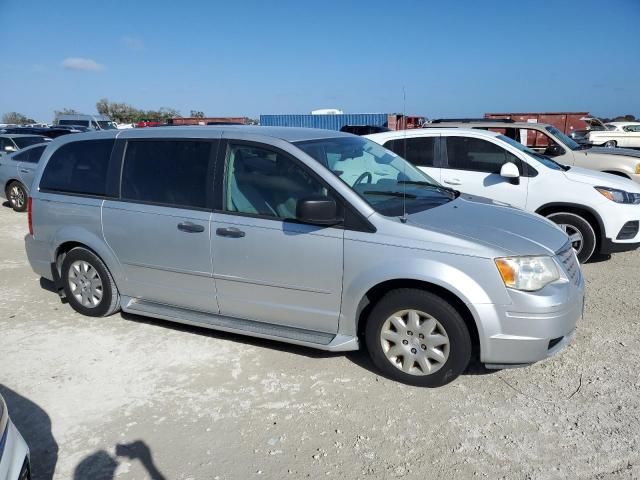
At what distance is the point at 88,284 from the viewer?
16.0ft

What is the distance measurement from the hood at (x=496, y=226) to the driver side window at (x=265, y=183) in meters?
0.82

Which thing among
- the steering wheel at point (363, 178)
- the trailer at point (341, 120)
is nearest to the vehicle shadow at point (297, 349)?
the steering wheel at point (363, 178)

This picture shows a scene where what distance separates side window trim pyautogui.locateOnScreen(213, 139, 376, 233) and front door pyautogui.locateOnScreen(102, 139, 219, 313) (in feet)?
0.26

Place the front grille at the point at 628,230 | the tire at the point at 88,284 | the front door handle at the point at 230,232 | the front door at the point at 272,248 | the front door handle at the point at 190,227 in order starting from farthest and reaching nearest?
the front grille at the point at 628,230
the tire at the point at 88,284
the front door handle at the point at 190,227
the front door handle at the point at 230,232
the front door at the point at 272,248

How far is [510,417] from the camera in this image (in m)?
3.24

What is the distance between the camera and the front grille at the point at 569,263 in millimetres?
3527

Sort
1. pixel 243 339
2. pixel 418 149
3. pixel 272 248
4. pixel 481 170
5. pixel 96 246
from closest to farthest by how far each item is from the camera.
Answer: pixel 272 248, pixel 243 339, pixel 96 246, pixel 481 170, pixel 418 149

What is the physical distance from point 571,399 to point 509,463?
2.88 ft

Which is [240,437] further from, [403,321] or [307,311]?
[403,321]

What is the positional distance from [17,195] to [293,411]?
10.3m

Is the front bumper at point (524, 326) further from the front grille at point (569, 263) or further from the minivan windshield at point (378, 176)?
the minivan windshield at point (378, 176)

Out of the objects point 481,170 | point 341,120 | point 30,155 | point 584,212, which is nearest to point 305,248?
point 481,170

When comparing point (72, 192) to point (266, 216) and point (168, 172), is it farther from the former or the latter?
point (266, 216)

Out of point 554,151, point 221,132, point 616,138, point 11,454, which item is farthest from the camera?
point 616,138
